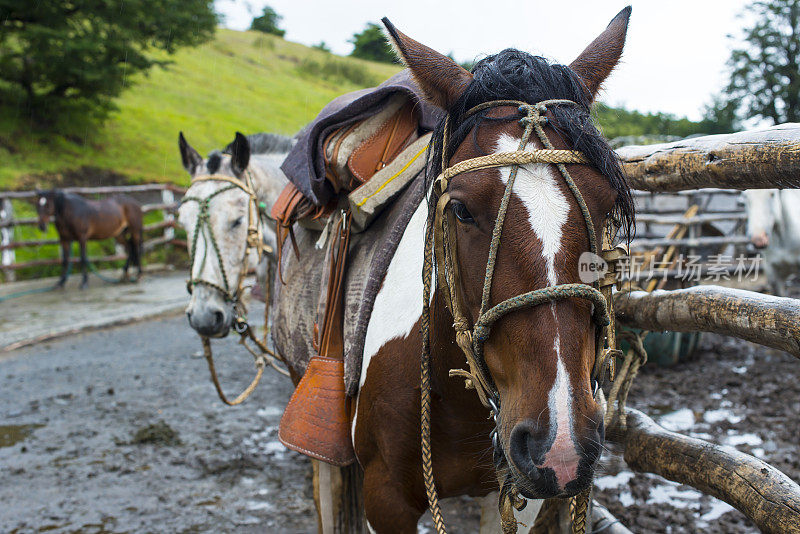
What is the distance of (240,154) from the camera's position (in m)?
3.48

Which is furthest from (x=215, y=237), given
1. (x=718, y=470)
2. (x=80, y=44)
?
(x=80, y=44)

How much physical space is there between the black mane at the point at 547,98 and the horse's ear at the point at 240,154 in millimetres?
2230

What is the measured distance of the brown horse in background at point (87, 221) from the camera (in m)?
11.0

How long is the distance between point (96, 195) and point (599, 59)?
15.8 meters

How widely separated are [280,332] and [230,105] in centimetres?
2621

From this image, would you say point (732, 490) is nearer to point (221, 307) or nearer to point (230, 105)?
point (221, 307)

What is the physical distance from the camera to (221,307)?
3.36 metres

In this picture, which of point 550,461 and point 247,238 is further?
point 247,238

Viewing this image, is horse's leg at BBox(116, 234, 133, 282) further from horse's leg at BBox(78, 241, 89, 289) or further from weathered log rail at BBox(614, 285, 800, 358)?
weathered log rail at BBox(614, 285, 800, 358)

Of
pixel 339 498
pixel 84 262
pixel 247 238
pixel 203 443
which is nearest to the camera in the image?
pixel 339 498

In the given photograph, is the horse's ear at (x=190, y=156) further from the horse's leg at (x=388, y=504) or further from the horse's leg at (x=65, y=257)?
the horse's leg at (x=65, y=257)

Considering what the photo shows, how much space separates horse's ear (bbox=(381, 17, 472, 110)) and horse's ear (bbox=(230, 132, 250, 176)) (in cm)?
214

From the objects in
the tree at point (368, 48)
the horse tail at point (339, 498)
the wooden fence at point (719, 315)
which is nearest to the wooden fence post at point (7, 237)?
the horse tail at point (339, 498)

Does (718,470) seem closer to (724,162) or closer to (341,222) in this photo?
(724,162)
